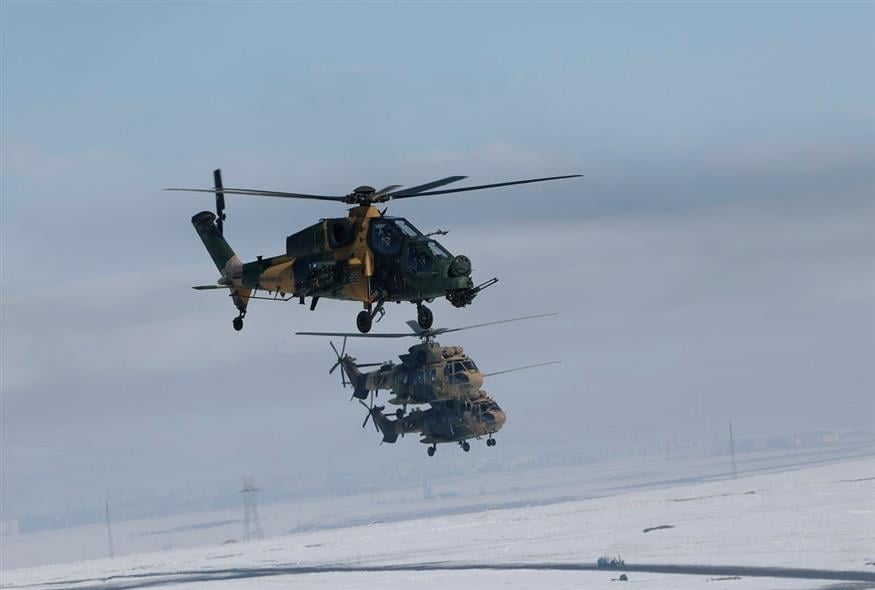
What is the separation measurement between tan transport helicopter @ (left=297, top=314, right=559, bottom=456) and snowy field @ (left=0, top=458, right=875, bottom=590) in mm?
7466

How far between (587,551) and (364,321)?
30.6 metres

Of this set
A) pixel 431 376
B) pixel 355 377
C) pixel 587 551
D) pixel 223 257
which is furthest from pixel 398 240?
pixel 355 377

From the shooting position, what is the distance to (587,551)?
70500 mm

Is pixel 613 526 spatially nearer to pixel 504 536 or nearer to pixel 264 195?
pixel 504 536

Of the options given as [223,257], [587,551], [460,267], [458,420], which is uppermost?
[223,257]

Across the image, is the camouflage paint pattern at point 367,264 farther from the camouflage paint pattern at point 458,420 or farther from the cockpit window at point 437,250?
the camouflage paint pattern at point 458,420

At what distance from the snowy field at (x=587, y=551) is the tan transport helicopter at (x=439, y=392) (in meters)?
7.47

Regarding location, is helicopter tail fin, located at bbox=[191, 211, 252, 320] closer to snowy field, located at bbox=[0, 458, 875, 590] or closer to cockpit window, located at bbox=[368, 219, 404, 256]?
cockpit window, located at bbox=[368, 219, 404, 256]

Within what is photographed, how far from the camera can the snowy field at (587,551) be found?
58438 mm

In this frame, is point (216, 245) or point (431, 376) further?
point (431, 376)

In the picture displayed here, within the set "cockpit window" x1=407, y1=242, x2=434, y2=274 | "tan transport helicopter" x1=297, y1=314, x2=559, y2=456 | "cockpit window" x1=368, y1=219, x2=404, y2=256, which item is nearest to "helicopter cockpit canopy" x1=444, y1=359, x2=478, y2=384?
"tan transport helicopter" x1=297, y1=314, x2=559, y2=456

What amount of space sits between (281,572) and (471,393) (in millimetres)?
17722

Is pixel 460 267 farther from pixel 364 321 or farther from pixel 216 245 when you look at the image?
pixel 216 245

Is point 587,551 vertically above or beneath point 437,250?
beneath
